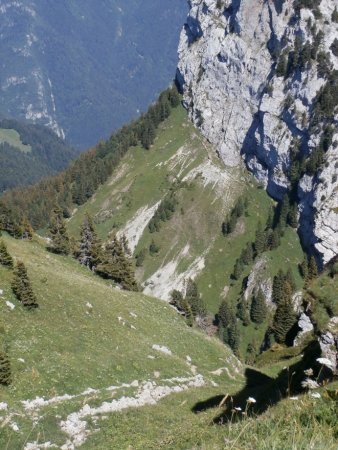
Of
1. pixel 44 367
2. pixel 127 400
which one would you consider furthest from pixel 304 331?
pixel 44 367

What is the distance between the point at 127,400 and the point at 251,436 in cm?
2856

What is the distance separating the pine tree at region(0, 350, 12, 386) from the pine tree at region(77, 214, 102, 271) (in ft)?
146

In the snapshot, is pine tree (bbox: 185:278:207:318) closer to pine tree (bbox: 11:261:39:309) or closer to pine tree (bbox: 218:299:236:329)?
pine tree (bbox: 218:299:236:329)

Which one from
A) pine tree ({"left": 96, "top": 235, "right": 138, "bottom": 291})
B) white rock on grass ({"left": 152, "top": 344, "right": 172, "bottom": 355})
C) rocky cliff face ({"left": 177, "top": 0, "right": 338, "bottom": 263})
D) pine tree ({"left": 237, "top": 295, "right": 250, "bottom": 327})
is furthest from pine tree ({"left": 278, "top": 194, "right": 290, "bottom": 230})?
white rock on grass ({"left": 152, "top": 344, "right": 172, "bottom": 355})

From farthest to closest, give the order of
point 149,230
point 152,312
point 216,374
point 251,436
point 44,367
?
point 149,230, point 152,312, point 216,374, point 44,367, point 251,436

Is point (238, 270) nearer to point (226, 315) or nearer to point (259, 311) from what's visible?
point (259, 311)

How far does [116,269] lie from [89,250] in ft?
22.9

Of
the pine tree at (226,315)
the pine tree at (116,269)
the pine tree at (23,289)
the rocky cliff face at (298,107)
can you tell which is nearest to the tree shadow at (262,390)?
the pine tree at (23,289)

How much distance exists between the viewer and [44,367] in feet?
105

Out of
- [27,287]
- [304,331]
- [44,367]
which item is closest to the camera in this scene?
[44,367]

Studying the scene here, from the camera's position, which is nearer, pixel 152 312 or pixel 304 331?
pixel 152 312

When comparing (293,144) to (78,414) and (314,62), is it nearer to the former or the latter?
(314,62)

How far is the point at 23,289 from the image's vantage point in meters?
38.4

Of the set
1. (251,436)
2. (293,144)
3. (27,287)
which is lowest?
(27,287)
